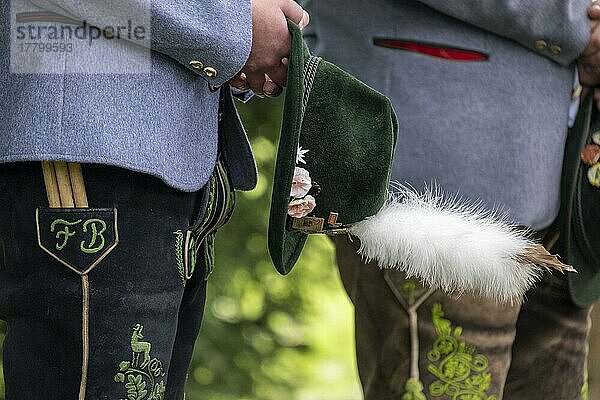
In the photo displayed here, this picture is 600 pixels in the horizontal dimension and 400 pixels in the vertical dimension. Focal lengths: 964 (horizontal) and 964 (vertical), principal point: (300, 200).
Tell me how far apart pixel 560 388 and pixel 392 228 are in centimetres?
61

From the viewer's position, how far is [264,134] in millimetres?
2559

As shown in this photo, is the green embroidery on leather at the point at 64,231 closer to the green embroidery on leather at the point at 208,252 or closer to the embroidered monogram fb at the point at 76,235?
the embroidered monogram fb at the point at 76,235

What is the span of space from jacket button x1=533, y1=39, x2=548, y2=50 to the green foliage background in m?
1.15

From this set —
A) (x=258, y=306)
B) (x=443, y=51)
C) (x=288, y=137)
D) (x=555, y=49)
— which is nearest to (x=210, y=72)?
(x=288, y=137)

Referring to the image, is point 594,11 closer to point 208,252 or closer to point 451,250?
point 451,250

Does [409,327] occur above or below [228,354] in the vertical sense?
above

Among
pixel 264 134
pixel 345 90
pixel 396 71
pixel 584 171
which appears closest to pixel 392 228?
pixel 345 90

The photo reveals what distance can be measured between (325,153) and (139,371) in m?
0.33

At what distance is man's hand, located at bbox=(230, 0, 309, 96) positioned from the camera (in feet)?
3.55

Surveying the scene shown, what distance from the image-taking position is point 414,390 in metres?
1.50

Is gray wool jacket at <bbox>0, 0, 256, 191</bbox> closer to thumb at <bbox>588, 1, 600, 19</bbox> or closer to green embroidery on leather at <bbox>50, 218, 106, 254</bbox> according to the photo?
green embroidery on leather at <bbox>50, 218, 106, 254</bbox>

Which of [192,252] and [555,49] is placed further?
[555,49]

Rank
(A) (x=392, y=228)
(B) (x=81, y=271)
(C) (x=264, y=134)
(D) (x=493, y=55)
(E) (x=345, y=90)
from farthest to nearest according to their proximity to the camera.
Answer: (C) (x=264, y=134), (D) (x=493, y=55), (A) (x=392, y=228), (E) (x=345, y=90), (B) (x=81, y=271)

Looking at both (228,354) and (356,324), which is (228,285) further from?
(356,324)
